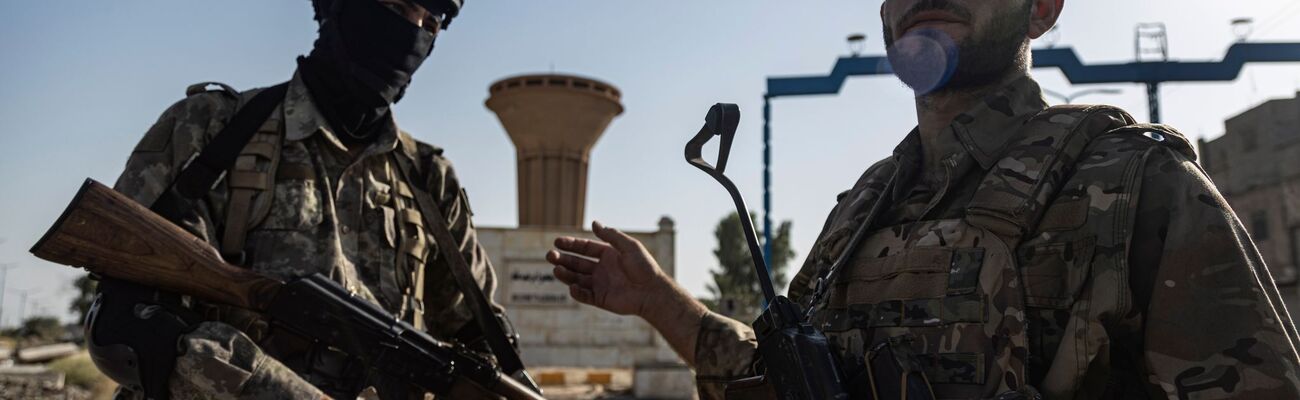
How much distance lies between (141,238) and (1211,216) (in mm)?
2717

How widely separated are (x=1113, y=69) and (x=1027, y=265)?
13204 millimetres

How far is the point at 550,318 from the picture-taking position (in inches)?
706

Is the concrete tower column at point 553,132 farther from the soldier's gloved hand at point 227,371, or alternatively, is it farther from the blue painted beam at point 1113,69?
the soldier's gloved hand at point 227,371

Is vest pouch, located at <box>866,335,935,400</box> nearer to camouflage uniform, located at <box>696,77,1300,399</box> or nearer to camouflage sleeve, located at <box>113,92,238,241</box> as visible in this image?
camouflage uniform, located at <box>696,77,1300,399</box>

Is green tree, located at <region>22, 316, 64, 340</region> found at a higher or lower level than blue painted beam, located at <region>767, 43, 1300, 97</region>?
lower

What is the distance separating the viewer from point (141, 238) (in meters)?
A: 2.70

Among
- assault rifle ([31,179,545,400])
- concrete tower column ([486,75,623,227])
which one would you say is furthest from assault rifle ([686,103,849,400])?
concrete tower column ([486,75,623,227])

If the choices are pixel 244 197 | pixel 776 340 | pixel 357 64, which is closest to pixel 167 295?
pixel 244 197

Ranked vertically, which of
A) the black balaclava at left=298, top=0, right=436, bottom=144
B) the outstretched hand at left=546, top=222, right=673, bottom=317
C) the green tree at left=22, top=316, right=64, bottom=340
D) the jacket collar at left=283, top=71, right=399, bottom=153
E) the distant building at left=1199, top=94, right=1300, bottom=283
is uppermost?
the distant building at left=1199, top=94, right=1300, bottom=283

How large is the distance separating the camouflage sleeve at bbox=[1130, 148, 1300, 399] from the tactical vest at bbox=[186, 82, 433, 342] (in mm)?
2456

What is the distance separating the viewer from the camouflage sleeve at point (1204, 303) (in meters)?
1.40

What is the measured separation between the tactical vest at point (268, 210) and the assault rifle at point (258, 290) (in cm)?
17

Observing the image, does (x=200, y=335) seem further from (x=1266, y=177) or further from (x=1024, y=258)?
(x=1266, y=177)

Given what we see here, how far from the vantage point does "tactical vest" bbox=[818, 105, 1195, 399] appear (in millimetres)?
1552
